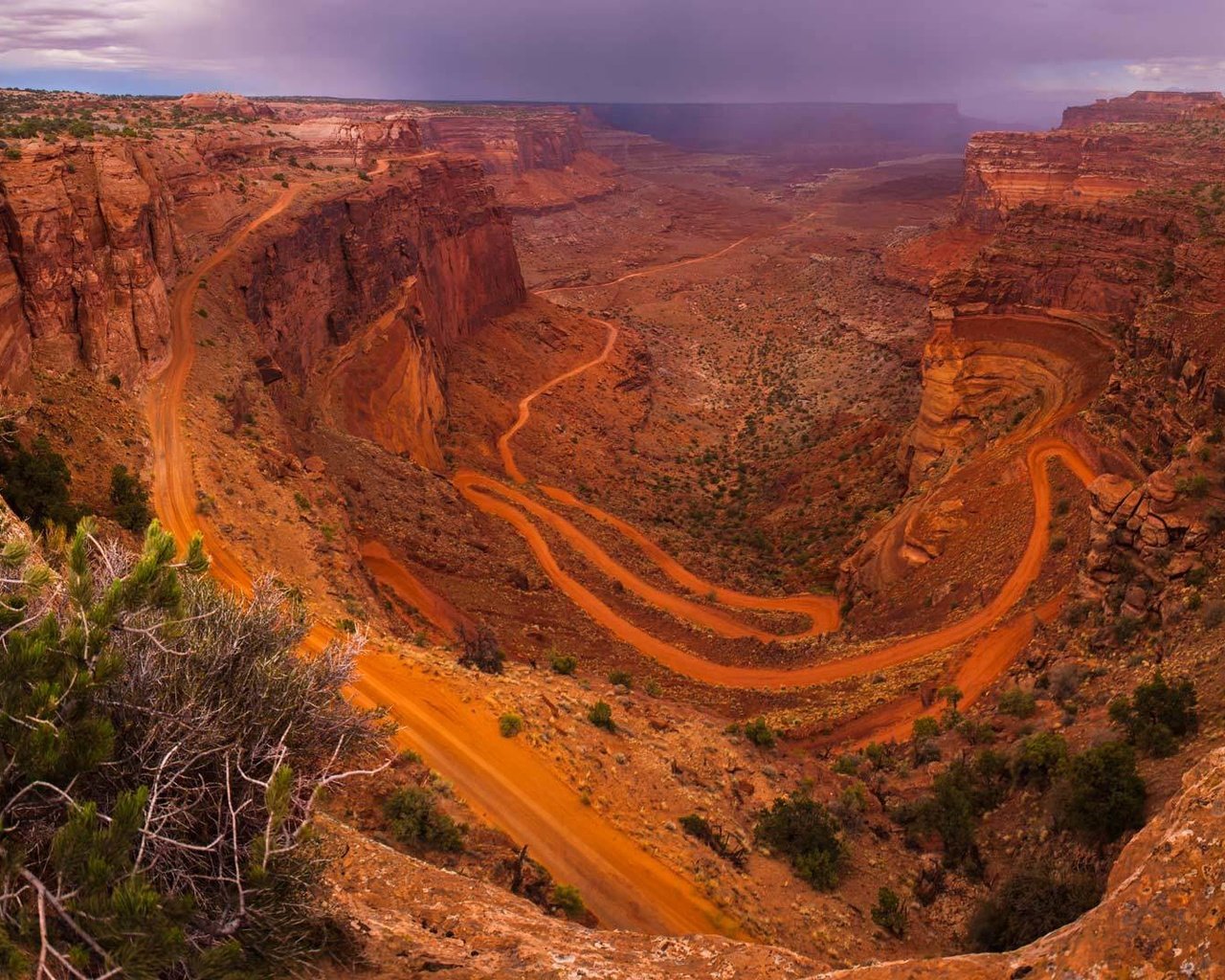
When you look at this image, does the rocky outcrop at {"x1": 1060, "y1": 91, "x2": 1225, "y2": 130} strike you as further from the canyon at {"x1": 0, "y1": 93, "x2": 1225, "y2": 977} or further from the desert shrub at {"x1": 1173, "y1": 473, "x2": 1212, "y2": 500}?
the desert shrub at {"x1": 1173, "y1": 473, "x2": 1212, "y2": 500}

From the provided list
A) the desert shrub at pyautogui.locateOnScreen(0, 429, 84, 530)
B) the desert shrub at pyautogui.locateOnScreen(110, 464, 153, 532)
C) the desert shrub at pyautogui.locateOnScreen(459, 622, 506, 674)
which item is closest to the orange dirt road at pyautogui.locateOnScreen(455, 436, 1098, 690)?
the desert shrub at pyautogui.locateOnScreen(459, 622, 506, 674)

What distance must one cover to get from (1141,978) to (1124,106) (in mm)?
174011

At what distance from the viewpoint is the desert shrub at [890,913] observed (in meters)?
13.1

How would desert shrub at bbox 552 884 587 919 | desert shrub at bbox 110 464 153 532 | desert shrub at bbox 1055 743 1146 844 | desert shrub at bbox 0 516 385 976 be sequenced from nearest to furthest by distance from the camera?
desert shrub at bbox 0 516 385 976 < desert shrub at bbox 1055 743 1146 844 < desert shrub at bbox 552 884 587 919 < desert shrub at bbox 110 464 153 532

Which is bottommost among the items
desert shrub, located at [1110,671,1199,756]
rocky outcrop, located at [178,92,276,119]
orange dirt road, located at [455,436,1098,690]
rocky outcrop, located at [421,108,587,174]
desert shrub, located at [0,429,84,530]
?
orange dirt road, located at [455,436,1098,690]

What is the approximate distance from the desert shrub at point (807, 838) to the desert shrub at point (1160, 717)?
207 inches

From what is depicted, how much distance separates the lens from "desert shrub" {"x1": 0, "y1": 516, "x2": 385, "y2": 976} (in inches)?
209

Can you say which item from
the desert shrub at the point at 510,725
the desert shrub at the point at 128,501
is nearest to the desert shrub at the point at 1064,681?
the desert shrub at the point at 510,725

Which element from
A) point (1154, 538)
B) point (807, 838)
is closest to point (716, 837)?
point (807, 838)

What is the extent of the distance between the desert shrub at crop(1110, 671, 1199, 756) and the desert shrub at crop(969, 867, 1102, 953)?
2933 millimetres

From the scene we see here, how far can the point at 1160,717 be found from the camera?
43.1 feet

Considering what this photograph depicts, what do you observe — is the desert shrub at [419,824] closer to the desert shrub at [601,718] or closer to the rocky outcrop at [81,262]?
the desert shrub at [601,718]

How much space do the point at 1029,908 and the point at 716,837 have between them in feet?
17.1

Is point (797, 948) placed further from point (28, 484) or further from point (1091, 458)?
point (1091, 458)
